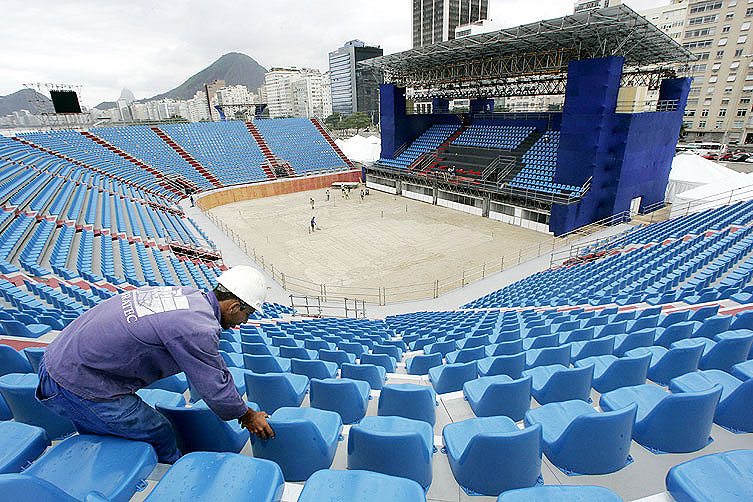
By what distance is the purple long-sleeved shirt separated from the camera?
6.17 feet

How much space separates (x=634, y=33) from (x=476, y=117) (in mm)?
17406

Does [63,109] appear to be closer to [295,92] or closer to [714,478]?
[714,478]

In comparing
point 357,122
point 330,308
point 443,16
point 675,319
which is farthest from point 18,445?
point 443,16

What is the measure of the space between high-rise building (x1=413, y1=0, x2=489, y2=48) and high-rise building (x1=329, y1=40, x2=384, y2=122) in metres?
23.2

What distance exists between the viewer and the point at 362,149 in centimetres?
4325

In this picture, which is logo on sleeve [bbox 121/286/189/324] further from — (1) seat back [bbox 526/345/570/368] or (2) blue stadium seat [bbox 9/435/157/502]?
(1) seat back [bbox 526/345/570/368]

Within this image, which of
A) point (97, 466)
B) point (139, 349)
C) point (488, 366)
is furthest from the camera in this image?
point (488, 366)

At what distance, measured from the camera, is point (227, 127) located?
43.0 meters

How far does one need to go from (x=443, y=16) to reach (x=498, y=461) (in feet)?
487

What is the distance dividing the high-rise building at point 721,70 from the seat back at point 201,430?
70.0 m

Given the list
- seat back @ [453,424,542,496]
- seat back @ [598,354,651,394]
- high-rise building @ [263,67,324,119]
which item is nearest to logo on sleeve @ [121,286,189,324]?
seat back @ [453,424,542,496]

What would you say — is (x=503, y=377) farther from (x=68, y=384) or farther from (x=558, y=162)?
(x=558, y=162)

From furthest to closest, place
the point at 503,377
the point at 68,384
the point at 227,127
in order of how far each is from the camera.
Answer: the point at 227,127
the point at 503,377
the point at 68,384

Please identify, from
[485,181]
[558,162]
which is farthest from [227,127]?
[558,162]
